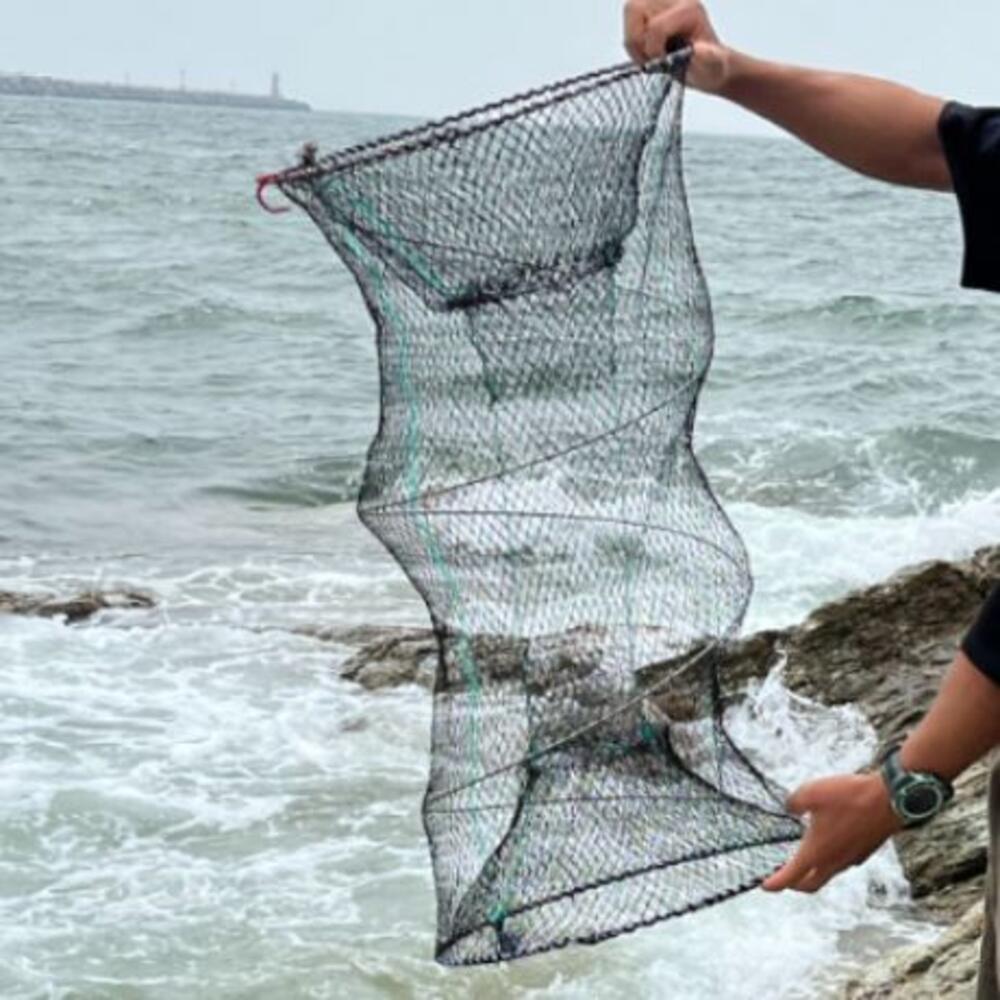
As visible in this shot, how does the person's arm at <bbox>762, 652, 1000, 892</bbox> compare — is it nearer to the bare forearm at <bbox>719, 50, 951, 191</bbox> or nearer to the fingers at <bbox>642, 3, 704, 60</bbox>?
the bare forearm at <bbox>719, 50, 951, 191</bbox>

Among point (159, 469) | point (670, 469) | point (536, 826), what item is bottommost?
point (159, 469)

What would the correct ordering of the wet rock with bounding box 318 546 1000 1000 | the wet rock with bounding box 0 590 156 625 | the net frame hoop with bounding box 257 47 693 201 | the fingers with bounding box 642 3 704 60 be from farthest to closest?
the wet rock with bounding box 0 590 156 625 < the wet rock with bounding box 318 546 1000 1000 < the net frame hoop with bounding box 257 47 693 201 < the fingers with bounding box 642 3 704 60

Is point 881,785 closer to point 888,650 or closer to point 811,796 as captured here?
point 811,796

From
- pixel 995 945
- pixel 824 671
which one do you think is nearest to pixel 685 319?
pixel 995 945

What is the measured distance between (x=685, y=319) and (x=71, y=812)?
4.56m

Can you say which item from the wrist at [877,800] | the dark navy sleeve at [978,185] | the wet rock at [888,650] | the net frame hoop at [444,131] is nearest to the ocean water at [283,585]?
the wet rock at [888,650]

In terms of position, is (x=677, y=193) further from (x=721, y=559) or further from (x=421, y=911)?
(x=421, y=911)

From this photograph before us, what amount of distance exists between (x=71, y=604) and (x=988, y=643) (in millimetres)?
8851

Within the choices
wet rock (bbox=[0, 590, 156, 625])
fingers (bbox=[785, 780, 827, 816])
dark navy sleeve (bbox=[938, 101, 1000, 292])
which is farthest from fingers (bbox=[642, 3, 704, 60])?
wet rock (bbox=[0, 590, 156, 625])

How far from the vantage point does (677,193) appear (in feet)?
12.9

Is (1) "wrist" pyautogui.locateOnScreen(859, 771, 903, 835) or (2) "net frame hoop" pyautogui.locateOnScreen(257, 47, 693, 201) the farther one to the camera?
(2) "net frame hoop" pyautogui.locateOnScreen(257, 47, 693, 201)

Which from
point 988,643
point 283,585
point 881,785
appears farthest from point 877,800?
point 283,585

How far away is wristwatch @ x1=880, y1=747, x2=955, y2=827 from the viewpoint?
96.5 inches

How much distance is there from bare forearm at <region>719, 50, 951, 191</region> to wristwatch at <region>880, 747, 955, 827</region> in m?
0.72
